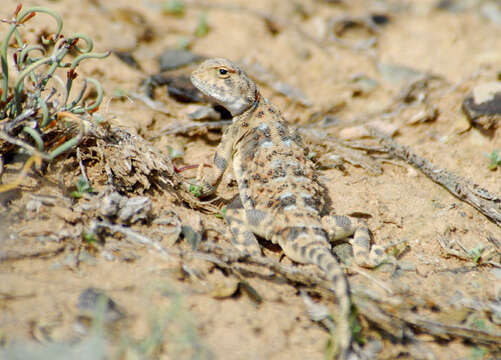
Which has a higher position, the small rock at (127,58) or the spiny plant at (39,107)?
the small rock at (127,58)

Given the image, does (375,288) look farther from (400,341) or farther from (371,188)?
(371,188)

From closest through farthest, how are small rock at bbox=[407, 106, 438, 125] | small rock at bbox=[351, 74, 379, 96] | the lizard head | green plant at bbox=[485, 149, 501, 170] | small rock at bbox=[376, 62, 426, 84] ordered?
the lizard head → green plant at bbox=[485, 149, 501, 170] → small rock at bbox=[407, 106, 438, 125] → small rock at bbox=[351, 74, 379, 96] → small rock at bbox=[376, 62, 426, 84]

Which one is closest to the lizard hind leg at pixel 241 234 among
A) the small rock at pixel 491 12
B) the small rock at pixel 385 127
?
the small rock at pixel 385 127

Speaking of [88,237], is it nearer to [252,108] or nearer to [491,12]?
[252,108]

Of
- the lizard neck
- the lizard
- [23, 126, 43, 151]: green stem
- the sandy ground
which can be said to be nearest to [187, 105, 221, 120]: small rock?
the sandy ground

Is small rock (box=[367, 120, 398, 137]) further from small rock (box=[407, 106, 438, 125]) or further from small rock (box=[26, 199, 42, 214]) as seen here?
small rock (box=[26, 199, 42, 214])

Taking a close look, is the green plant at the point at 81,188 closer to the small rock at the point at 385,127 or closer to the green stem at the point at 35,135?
the green stem at the point at 35,135

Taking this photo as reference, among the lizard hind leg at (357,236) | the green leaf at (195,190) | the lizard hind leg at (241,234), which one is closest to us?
the lizard hind leg at (241,234)

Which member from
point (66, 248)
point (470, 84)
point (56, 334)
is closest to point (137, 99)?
point (66, 248)

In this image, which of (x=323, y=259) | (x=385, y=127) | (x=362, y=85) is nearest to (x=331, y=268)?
(x=323, y=259)

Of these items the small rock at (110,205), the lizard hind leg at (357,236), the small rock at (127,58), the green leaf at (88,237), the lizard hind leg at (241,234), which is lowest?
the green leaf at (88,237)
